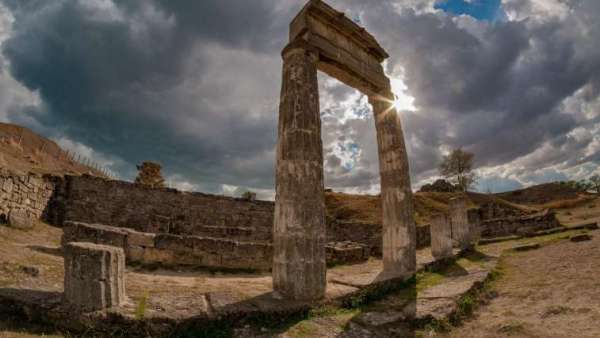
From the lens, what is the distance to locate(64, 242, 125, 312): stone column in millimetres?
4223

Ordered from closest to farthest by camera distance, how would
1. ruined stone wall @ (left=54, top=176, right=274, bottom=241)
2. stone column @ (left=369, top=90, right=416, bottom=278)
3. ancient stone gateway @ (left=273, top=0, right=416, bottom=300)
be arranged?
ancient stone gateway @ (left=273, top=0, right=416, bottom=300) < stone column @ (left=369, top=90, right=416, bottom=278) < ruined stone wall @ (left=54, top=176, right=274, bottom=241)

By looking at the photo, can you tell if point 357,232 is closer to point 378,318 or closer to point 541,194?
point 378,318

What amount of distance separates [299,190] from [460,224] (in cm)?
889

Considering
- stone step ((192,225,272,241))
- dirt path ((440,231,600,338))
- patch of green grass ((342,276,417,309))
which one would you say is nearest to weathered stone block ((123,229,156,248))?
stone step ((192,225,272,241))

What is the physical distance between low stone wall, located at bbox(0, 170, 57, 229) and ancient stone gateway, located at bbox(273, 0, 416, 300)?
10122 millimetres

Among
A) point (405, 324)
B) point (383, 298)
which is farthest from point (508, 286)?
point (405, 324)

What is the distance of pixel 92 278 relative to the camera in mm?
4285

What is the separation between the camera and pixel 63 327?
4.03 meters

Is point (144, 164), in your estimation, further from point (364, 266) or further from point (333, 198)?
point (364, 266)

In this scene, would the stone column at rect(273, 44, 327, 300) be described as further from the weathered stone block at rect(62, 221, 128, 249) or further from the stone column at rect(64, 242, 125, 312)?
the weathered stone block at rect(62, 221, 128, 249)

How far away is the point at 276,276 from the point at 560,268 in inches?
262

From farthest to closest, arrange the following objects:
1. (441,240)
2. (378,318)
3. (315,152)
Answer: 1. (441,240)
2. (315,152)
3. (378,318)

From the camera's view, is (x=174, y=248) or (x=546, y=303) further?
(x=174, y=248)

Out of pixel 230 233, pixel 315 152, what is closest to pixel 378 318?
pixel 315 152
